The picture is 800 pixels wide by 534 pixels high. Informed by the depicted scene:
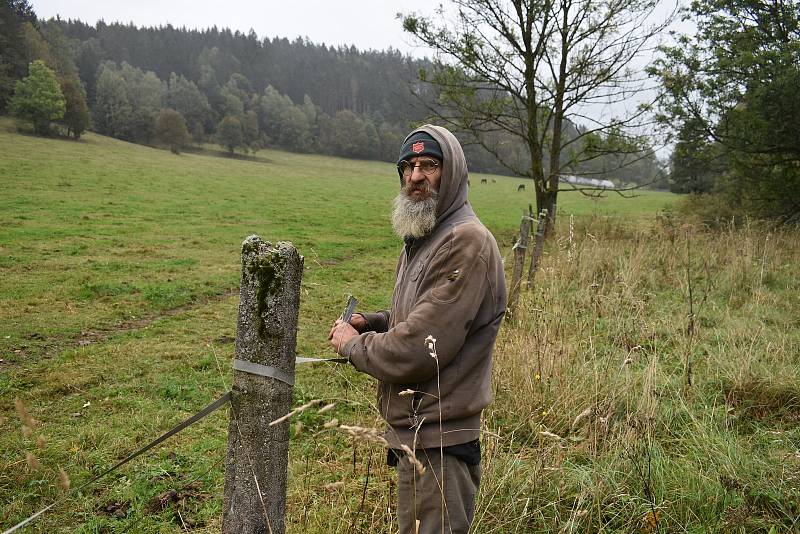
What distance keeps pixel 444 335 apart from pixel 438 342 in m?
0.03

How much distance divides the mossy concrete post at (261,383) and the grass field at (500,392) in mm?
219

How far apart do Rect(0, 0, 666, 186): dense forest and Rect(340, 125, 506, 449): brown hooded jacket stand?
3495cm

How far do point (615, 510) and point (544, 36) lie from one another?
12911 millimetres

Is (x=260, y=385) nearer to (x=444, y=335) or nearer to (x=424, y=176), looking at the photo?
(x=444, y=335)

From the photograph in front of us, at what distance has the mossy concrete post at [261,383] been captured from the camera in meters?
1.64

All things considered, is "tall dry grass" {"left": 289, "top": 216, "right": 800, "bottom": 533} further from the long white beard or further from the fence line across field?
the long white beard

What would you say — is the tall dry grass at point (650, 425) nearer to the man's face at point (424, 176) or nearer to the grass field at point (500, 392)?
the grass field at point (500, 392)

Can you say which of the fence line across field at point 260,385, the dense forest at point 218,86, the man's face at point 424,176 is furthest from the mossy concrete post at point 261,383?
the dense forest at point 218,86

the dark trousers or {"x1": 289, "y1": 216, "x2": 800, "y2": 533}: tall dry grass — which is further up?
the dark trousers

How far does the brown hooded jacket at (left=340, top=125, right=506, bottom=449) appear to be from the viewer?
1.90 m

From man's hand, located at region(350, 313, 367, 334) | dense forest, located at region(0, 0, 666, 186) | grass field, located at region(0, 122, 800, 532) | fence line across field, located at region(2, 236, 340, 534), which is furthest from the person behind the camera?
dense forest, located at region(0, 0, 666, 186)

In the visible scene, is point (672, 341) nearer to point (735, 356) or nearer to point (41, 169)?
point (735, 356)

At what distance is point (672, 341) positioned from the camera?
5758 mm

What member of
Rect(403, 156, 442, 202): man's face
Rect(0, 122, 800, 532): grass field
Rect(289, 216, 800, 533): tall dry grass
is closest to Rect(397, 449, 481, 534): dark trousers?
Rect(289, 216, 800, 533): tall dry grass
